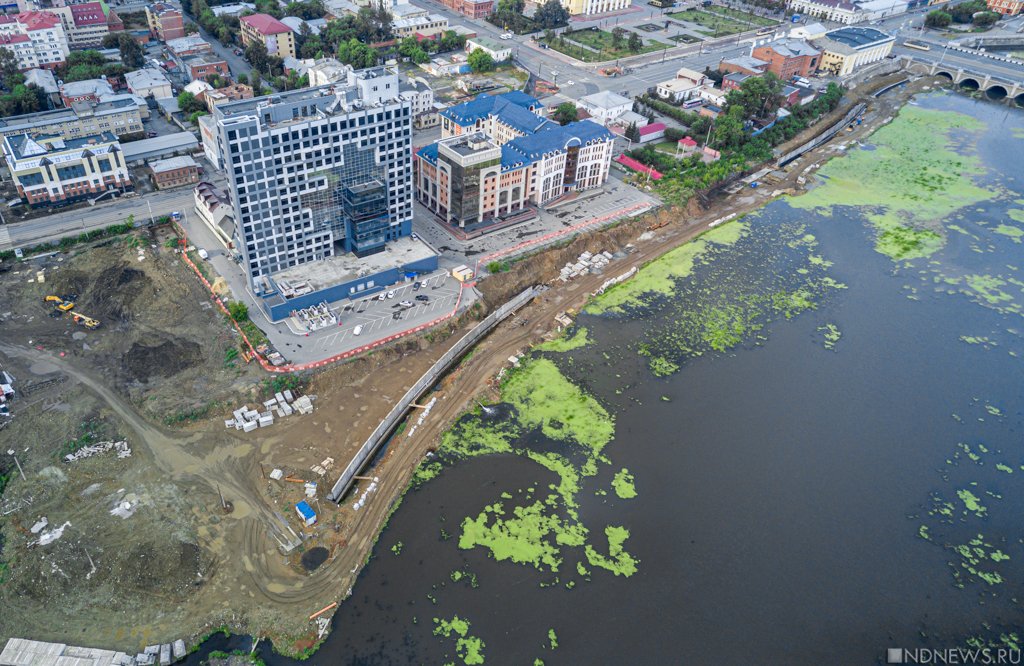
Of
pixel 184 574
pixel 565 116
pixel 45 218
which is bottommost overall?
pixel 184 574

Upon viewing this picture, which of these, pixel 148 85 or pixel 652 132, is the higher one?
pixel 148 85

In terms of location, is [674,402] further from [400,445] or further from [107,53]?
[107,53]

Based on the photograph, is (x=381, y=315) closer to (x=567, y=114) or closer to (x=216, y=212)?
(x=216, y=212)

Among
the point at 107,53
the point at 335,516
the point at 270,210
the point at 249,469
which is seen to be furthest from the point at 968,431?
the point at 107,53

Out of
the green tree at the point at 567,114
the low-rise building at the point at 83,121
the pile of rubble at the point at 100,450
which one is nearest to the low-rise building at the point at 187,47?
the low-rise building at the point at 83,121

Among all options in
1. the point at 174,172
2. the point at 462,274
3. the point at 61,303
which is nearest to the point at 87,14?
the point at 174,172
